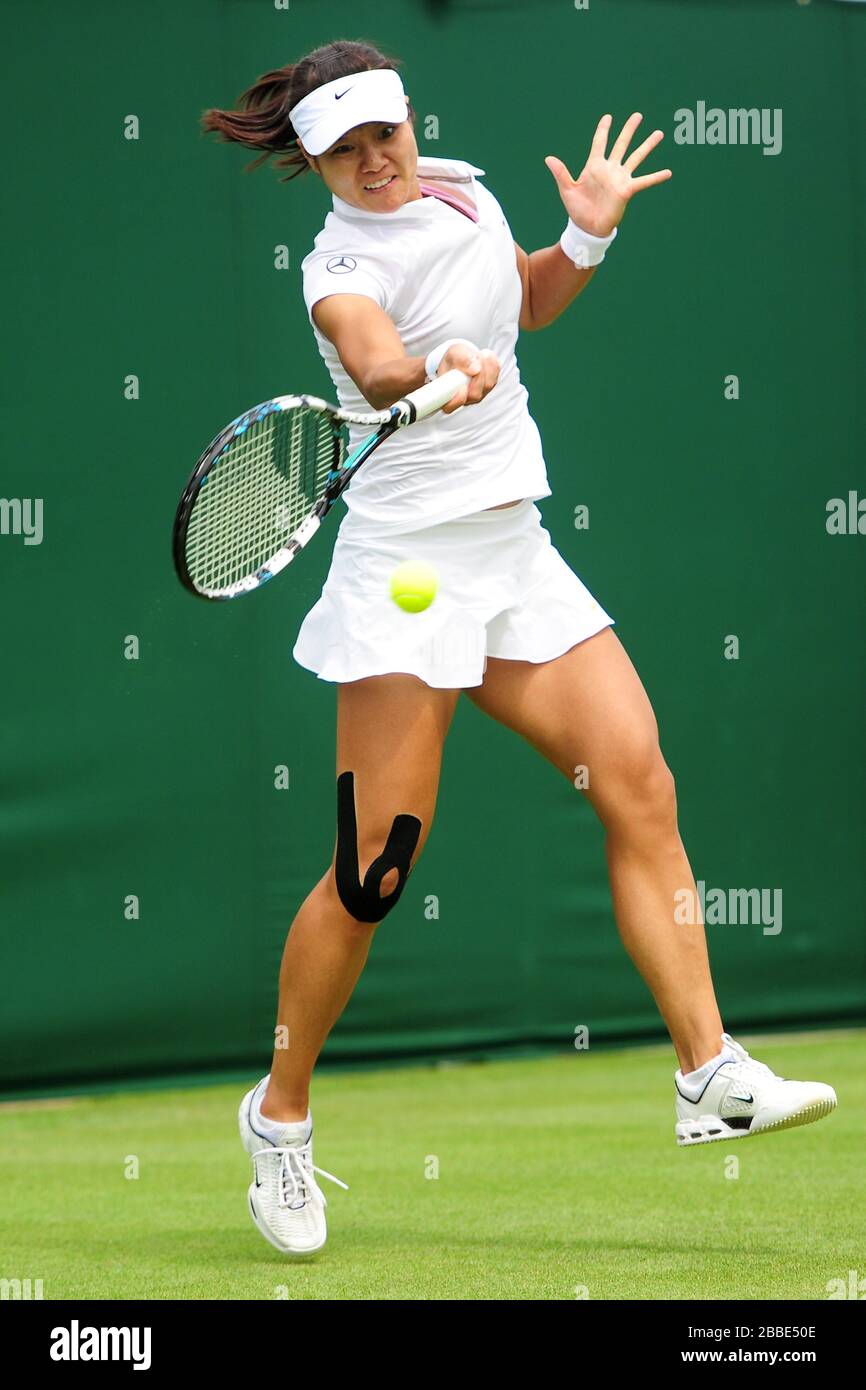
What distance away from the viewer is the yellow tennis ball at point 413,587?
116 inches

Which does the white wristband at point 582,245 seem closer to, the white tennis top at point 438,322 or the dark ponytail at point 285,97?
the white tennis top at point 438,322

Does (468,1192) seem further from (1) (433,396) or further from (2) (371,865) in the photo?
(1) (433,396)

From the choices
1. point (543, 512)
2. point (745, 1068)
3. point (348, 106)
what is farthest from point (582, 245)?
point (543, 512)

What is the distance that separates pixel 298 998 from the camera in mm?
3070

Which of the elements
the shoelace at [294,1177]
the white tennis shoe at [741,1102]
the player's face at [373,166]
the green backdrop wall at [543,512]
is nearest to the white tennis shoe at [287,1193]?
the shoelace at [294,1177]

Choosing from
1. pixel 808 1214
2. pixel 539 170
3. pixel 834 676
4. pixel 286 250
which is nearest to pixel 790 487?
pixel 834 676

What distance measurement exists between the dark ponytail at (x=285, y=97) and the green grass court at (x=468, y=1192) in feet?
5.63

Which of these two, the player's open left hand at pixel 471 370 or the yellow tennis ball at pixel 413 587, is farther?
the yellow tennis ball at pixel 413 587

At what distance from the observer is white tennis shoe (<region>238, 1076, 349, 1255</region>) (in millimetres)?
3064

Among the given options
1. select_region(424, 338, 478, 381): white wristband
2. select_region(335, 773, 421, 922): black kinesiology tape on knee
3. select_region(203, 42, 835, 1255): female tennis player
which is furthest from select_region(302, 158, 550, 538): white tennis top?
select_region(335, 773, 421, 922): black kinesiology tape on knee

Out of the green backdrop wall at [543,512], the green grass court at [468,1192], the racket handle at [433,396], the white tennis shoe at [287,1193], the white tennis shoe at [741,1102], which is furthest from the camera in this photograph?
the green backdrop wall at [543,512]

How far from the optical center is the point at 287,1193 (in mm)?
3088

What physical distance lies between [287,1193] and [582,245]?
1.56m

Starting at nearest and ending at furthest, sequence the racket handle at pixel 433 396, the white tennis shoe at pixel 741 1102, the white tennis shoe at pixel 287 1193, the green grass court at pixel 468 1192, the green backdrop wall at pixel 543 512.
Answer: the racket handle at pixel 433 396 < the white tennis shoe at pixel 741 1102 < the green grass court at pixel 468 1192 < the white tennis shoe at pixel 287 1193 < the green backdrop wall at pixel 543 512
